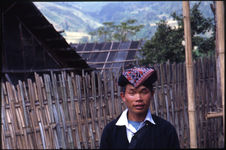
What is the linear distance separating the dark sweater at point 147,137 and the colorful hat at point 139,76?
321mm

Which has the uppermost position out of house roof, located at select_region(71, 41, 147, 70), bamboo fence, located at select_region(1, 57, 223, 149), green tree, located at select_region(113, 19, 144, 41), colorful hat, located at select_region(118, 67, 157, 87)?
green tree, located at select_region(113, 19, 144, 41)

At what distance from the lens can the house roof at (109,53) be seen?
13047 mm

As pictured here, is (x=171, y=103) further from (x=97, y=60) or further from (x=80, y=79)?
(x=97, y=60)

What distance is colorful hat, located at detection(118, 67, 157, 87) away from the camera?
2.18 meters

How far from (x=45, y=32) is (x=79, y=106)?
7.81 ft

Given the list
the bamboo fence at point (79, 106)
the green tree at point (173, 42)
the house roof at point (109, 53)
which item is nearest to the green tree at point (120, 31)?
the house roof at point (109, 53)

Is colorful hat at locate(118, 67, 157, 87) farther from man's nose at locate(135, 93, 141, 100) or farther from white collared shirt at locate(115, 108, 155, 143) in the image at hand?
white collared shirt at locate(115, 108, 155, 143)

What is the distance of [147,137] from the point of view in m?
2.22

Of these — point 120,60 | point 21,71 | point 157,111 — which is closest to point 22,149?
point 21,71

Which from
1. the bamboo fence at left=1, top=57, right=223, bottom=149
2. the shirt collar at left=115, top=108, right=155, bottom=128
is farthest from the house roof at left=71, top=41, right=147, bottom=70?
the shirt collar at left=115, top=108, right=155, bottom=128

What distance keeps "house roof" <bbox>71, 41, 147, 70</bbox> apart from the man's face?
10232 millimetres

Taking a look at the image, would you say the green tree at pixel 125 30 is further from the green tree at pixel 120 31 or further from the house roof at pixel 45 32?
the house roof at pixel 45 32

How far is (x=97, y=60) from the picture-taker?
1368cm

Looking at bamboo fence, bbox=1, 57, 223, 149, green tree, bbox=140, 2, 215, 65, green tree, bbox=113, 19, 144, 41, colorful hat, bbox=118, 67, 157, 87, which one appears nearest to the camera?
colorful hat, bbox=118, 67, 157, 87
